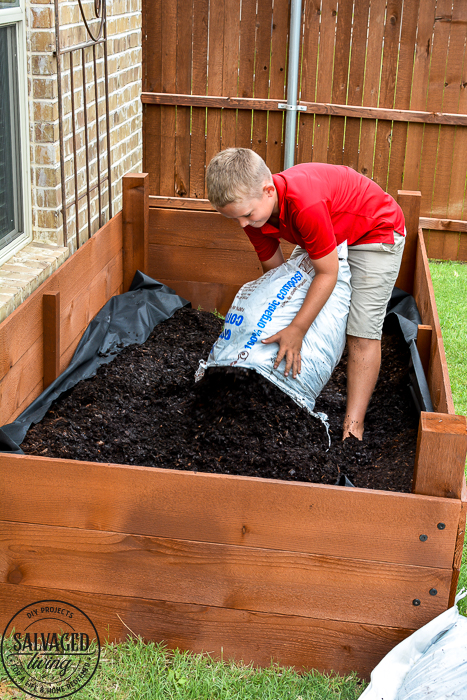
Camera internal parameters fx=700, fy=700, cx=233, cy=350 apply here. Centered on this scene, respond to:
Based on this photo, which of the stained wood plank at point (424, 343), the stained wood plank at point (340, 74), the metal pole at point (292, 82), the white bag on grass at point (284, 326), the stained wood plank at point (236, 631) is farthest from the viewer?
the stained wood plank at point (340, 74)

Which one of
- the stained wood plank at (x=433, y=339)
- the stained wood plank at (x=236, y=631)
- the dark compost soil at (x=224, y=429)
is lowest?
the stained wood plank at (x=236, y=631)

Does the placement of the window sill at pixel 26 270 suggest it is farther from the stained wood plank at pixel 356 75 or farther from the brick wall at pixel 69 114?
the stained wood plank at pixel 356 75

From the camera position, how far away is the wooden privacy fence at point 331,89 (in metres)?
5.94

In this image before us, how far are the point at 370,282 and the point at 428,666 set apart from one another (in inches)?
64.4

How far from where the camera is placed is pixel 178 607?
197 centimetres

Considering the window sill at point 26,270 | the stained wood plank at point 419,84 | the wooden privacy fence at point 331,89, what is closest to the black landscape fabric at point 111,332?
the window sill at point 26,270

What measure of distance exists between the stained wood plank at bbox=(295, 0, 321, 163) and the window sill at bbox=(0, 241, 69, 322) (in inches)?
143

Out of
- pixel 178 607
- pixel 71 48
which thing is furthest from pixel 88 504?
pixel 71 48

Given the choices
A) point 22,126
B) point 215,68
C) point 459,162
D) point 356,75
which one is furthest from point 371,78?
point 22,126

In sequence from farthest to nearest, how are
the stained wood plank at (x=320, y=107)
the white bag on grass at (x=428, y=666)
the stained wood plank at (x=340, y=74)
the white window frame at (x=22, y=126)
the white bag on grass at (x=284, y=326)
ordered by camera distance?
the stained wood plank at (x=320, y=107)
the stained wood plank at (x=340, y=74)
the white window frame at (x=22, y=126)
the white bag on grass at (x=284, y=326)
the white bag on grass at (x=428, y=666)

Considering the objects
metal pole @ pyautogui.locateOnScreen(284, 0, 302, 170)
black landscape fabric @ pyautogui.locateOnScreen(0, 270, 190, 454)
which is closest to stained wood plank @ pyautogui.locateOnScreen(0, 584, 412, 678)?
black landscape fabric @ pyautogui.locateOnScreen(0, 270, 190, 454)

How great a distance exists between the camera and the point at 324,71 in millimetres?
6062

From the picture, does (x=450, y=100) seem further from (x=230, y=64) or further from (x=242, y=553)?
(x=242, y=553)

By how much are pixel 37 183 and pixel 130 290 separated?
1.08 metres
